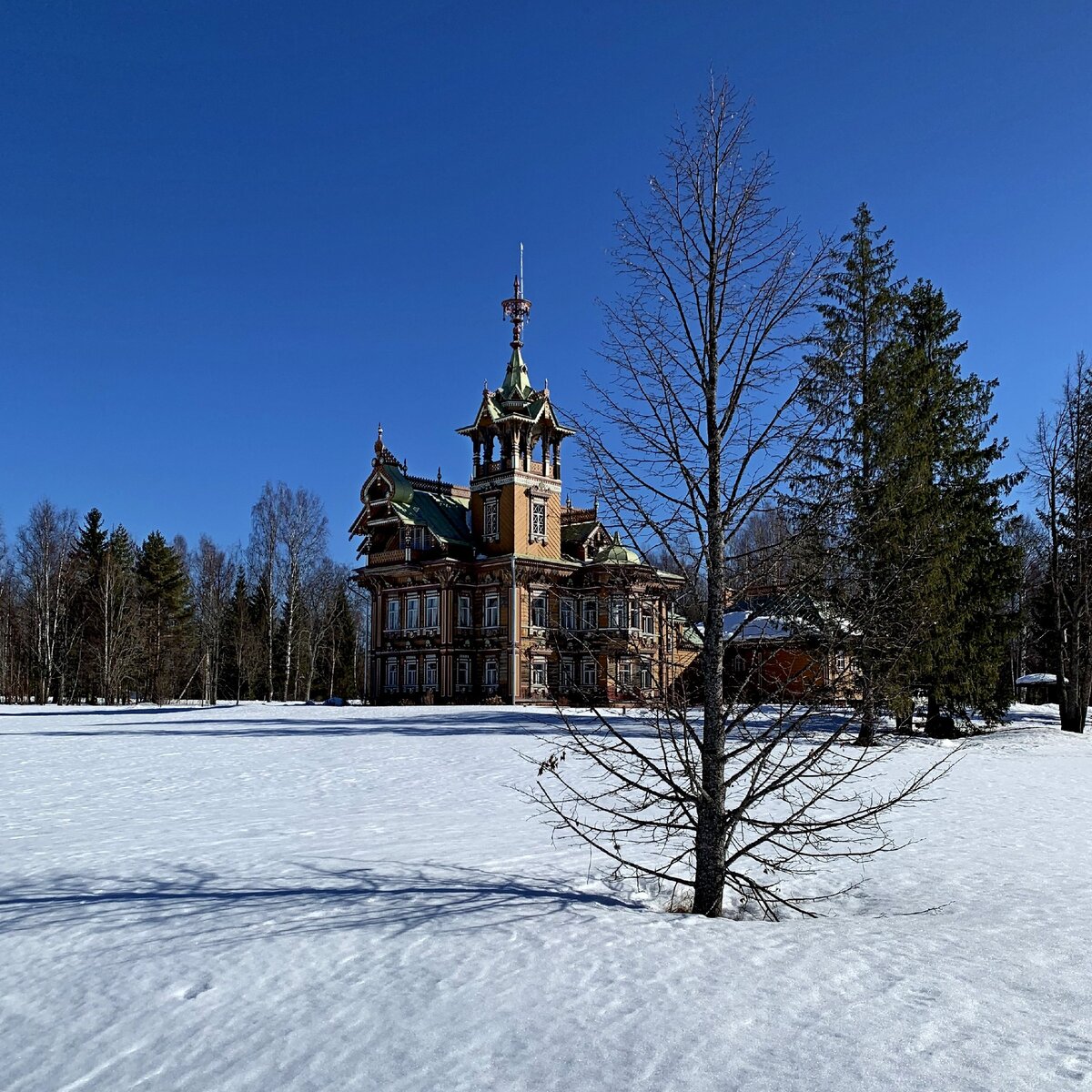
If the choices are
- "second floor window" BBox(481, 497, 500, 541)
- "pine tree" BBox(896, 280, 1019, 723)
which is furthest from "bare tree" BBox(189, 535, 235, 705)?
"pine tree" BBox(896, 280, 1019, 723)

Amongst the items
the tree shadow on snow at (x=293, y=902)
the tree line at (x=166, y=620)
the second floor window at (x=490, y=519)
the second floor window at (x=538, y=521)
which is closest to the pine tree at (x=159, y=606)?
the tree line at (x=166, y=620)

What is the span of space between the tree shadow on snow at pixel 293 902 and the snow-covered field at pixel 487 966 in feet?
0.10

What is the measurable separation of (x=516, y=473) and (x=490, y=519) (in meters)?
2.70

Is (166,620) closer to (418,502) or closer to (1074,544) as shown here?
(418,502)

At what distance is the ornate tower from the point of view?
43.2 m

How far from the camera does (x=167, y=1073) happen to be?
4938 mm

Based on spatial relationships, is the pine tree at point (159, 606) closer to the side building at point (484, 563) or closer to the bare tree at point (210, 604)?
the bare tree at point (210, 604)

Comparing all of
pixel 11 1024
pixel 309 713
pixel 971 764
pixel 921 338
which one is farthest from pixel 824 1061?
pixel 309 713

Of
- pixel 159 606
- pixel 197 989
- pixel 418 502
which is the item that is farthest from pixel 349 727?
pixel 159 606

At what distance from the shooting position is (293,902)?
7.53 metres

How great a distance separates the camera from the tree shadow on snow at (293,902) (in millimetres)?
6961

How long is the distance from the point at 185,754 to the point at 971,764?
16.3 metres

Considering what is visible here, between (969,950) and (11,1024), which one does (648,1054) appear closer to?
(969,950)

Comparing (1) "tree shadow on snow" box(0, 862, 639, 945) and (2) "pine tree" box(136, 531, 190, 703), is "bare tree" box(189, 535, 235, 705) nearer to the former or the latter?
(2) "pine tree" box(136, 531, 190, 703)
